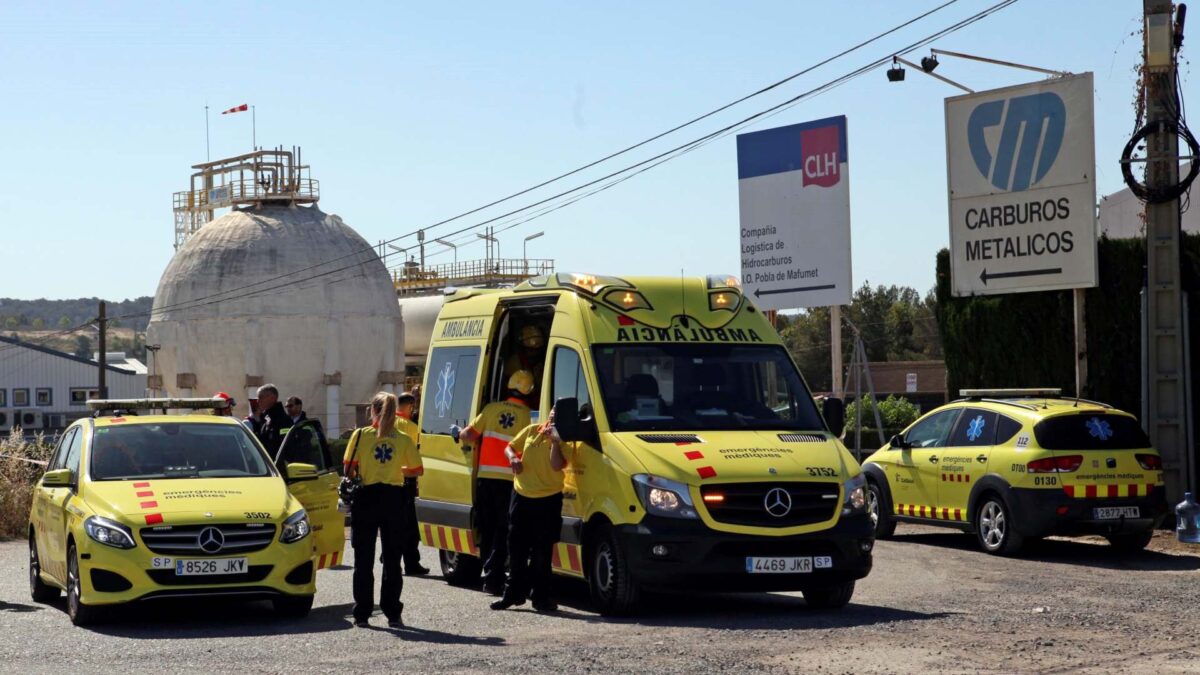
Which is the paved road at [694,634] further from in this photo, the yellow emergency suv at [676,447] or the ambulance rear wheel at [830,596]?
the yellow emergency suv at [676,447]

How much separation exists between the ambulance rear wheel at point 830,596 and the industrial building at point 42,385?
8750 centimetres

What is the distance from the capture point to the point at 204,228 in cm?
6731

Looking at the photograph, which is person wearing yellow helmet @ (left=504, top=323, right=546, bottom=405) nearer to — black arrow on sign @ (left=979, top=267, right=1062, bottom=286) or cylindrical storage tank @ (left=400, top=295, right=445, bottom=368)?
black arrow on sign @ (left=979, top=267, right=1062, bottom=286)

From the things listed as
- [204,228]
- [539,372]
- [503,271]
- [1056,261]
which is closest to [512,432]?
[539,372]

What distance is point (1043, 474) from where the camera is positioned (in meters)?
16.4

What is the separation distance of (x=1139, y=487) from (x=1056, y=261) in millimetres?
5073

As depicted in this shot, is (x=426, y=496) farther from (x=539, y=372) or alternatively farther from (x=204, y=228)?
(x=204, y=228)

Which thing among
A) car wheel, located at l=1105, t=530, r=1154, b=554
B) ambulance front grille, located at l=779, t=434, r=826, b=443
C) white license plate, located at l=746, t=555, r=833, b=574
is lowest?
car wheel, located at l=1105, t=530, r=1154, b=554

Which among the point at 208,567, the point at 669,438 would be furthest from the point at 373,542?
the point at 669,438

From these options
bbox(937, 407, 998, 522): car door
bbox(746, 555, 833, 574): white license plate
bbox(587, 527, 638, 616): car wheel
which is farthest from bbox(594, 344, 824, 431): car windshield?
bbox(937, 407, 998, 522): car door

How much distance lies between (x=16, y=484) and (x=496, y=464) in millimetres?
12060

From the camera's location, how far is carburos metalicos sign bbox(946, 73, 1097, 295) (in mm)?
20781

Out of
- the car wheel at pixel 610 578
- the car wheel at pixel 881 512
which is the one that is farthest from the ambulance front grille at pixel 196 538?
the car wheel at pixel 881 512

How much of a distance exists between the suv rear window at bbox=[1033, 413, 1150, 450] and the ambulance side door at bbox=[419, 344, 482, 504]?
5.76 meters
